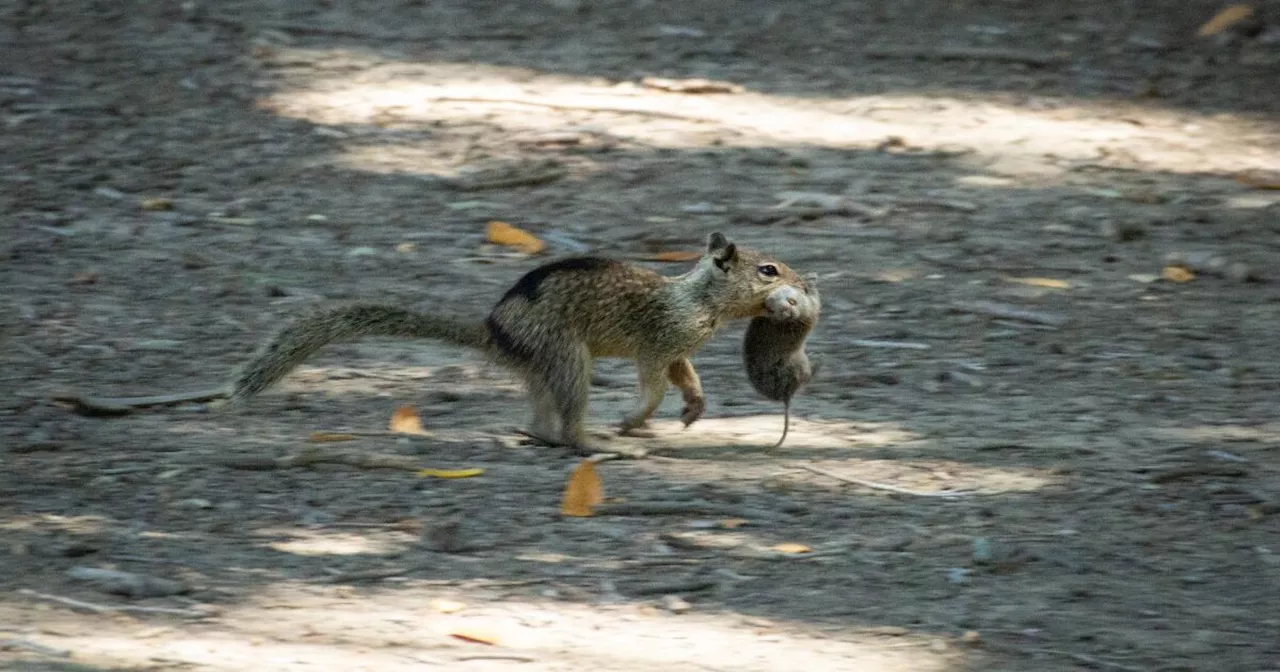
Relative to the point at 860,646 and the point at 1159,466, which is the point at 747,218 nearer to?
the point at 1159,466

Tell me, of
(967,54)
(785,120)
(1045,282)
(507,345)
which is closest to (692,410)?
(507,345)

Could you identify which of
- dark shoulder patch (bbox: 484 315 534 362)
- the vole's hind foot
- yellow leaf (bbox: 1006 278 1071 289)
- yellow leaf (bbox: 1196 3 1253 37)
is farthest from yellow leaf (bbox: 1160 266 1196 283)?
yellow leaf (bbox: 1196 3 1253 37)

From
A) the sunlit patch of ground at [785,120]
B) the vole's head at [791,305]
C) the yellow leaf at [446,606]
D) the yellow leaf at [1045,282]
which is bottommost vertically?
the yellow leaf at [446,606]

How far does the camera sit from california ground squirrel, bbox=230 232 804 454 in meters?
5.48

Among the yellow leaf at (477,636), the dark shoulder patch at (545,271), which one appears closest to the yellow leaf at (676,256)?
the dark shoulder patch at (545,271)

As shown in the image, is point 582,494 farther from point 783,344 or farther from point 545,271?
point 783,344

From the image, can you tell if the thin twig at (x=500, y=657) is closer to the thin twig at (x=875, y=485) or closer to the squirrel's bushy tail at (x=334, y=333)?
the thin twig at (x=875, y=485)

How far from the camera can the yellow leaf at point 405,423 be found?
5.74 meters

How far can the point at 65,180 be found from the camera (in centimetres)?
878

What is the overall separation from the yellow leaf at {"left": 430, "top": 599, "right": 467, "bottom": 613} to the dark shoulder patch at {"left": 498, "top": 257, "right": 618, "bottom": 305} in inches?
56.2

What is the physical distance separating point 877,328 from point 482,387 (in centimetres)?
163

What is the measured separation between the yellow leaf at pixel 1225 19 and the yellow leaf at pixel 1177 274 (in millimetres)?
3756

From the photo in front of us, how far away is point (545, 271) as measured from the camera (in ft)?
18.2

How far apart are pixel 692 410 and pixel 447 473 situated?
849 mm
